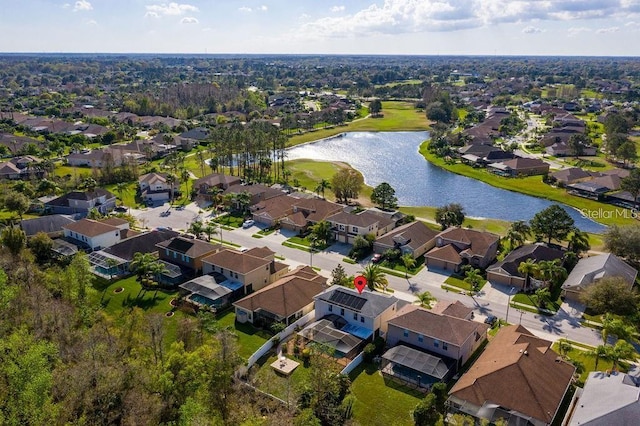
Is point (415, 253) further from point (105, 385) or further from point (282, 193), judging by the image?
point (105, 385)

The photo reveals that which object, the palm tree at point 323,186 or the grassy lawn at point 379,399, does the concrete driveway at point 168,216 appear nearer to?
the palm tree at point 323,186

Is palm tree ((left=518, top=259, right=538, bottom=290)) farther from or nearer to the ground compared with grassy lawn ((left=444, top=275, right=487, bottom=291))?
farther from the ground

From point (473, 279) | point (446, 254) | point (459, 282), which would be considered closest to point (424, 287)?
point (459, 282)

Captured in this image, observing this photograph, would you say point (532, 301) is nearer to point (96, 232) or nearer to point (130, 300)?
point (130, 300)

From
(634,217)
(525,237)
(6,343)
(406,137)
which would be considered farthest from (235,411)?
(406,137)

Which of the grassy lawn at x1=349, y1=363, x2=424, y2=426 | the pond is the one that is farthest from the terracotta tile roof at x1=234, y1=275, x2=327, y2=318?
the pond

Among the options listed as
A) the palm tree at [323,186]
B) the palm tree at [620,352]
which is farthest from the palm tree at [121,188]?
the palm tree at [620,352]

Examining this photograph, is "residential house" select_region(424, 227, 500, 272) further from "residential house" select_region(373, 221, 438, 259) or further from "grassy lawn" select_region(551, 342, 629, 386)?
"grassy lawn" select_region(551, 342, 629, 386)
